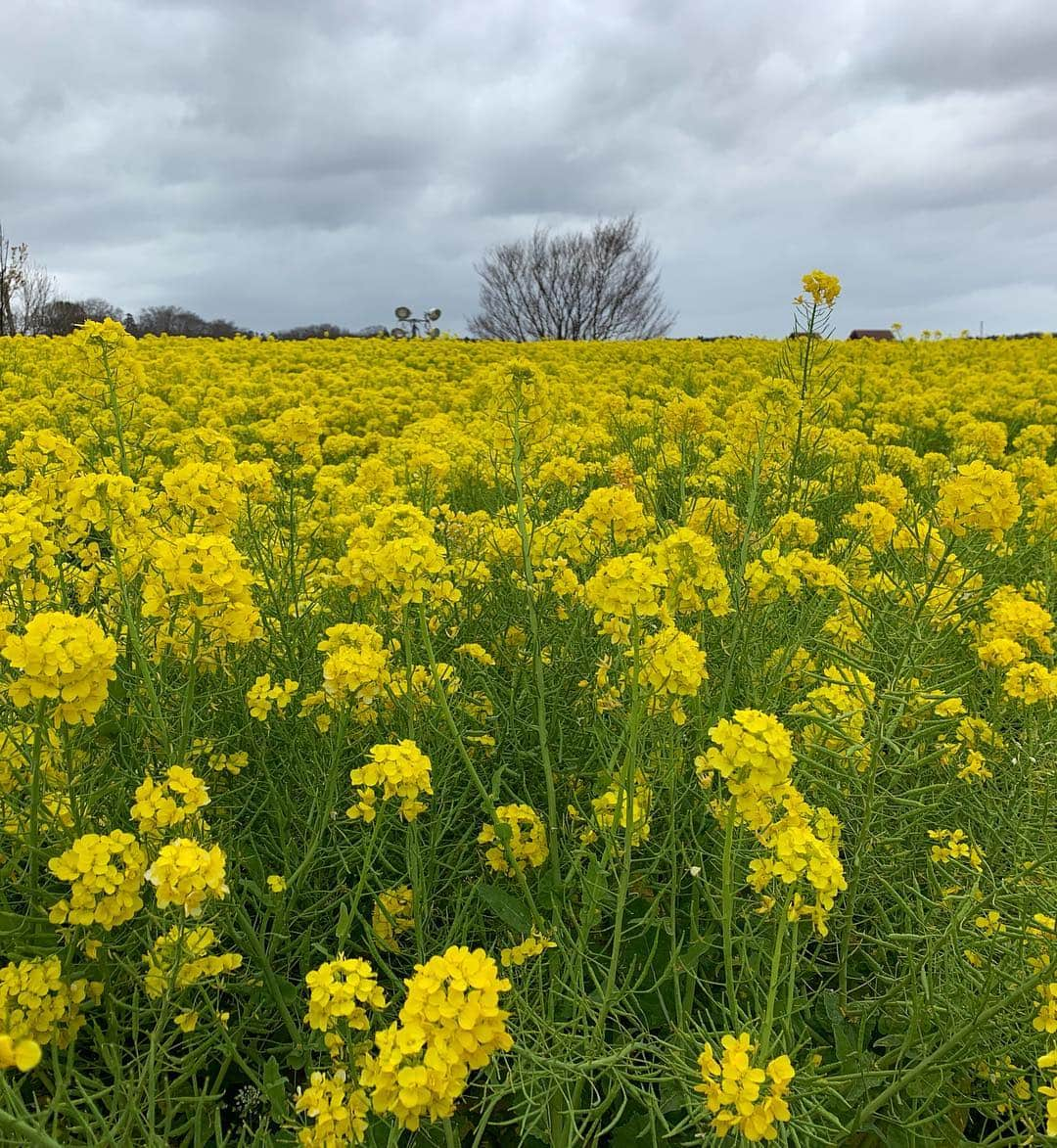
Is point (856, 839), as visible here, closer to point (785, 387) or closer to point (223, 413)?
point (785, 387)

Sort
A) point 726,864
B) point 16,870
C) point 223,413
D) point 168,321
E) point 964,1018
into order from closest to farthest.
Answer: point 726,864 < point 964,1018 < point 16,870 < point 223,413 < point 168,321

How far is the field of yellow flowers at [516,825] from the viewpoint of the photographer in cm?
154

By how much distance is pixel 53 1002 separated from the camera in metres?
1.62

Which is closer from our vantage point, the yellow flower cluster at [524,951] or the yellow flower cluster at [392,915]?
the yellow flower cluster at [524,951]

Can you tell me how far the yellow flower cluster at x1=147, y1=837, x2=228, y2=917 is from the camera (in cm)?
141

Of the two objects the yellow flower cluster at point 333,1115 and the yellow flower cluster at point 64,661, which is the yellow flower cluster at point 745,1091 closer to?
the yellow flower cluster at point 333,1115

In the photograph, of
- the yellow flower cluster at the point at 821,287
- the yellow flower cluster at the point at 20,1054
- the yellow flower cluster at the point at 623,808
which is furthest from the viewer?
the yellow flower cluster at the point at 821,287

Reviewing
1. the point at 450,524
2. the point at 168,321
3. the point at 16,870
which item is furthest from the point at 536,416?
the point at 168,321

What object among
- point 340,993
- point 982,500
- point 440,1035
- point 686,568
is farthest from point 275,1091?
point 982,500

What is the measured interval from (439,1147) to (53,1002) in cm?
89

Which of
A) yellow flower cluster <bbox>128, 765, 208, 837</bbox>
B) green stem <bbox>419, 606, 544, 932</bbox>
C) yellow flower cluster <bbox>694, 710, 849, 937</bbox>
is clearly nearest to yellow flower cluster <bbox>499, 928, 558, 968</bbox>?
green stem <bbox>419, 606, 544, 932</bbox>

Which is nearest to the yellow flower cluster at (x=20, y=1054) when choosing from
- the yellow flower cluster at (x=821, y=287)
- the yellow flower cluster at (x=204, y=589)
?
the yellow flower cluster at (x=204, y=589)

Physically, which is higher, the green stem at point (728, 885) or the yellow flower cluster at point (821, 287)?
the yellow flower cluster at point (821, 287)

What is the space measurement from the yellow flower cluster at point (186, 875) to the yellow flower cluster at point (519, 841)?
832mm
